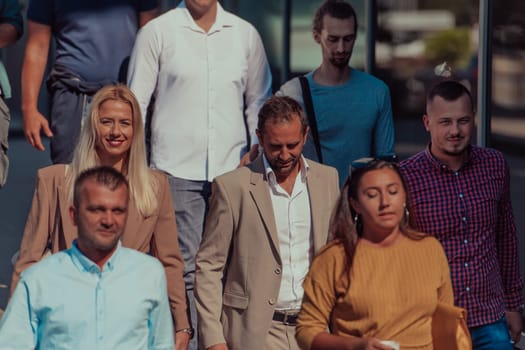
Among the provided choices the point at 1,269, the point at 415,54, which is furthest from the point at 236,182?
the point at 415,54

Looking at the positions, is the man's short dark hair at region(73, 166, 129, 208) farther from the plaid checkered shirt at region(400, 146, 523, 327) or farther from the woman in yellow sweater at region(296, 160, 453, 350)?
the plaid checkered shirt at region(400, 146, 523, 327)

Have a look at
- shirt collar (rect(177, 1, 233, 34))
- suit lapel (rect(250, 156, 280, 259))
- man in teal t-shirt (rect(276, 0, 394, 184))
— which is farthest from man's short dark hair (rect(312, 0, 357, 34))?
suit lapel (rect(250, 156, 280, 259))

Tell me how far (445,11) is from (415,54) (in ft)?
3.13

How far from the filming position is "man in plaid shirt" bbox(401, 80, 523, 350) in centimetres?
505

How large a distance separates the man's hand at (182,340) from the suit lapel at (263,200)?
0.52 m

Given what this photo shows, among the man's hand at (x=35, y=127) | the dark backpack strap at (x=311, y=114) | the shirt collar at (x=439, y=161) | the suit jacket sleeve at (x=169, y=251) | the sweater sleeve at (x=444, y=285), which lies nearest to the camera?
the sweater sleeve at (x=444, y=285)

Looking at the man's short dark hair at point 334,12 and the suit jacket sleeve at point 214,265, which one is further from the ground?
the man's short dark hair at point 334,12

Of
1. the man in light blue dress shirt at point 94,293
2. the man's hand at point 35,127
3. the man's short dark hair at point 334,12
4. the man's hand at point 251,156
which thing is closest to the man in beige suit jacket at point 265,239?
the man in light blue dress shirt at point 94,293

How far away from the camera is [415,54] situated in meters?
11.7

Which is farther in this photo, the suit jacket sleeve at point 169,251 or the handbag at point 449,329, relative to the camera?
the suit jacket sleeve at point 169,251

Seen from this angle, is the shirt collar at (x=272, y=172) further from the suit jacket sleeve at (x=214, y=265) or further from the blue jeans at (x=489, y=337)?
the blue jeans at (x=489, y=337)

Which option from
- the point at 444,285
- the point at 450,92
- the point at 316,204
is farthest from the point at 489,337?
the point at 450,92

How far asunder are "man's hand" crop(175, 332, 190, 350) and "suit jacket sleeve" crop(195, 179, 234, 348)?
0.08 m

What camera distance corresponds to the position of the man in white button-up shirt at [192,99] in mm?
6305
